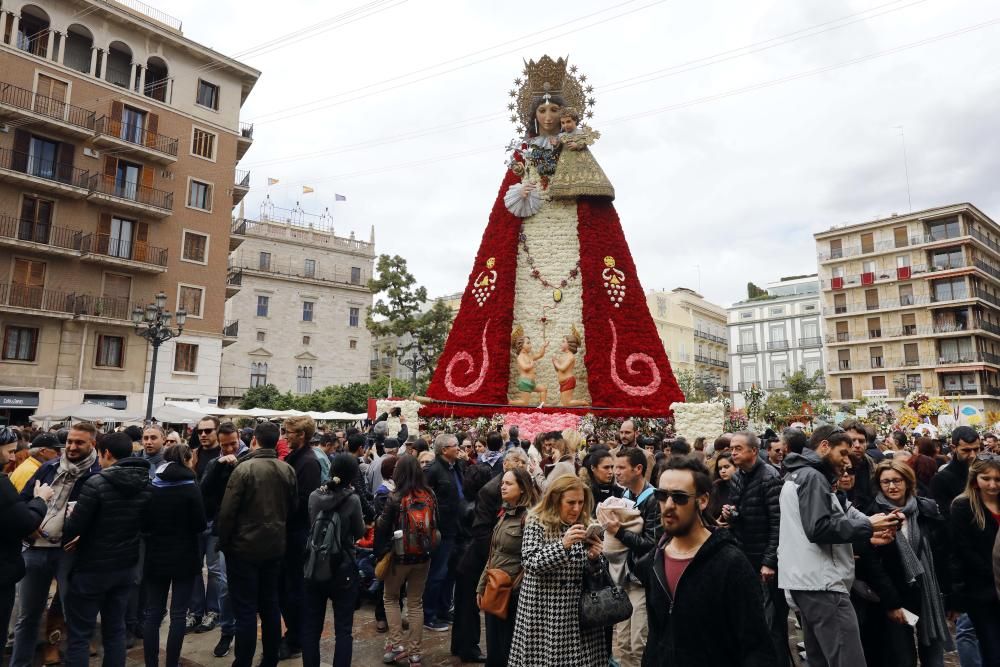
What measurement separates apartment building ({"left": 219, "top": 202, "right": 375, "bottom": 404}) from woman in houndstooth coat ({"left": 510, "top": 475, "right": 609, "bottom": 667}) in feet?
136

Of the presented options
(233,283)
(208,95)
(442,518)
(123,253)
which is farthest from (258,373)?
(442,518)

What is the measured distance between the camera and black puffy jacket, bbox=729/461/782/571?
15.8 feet

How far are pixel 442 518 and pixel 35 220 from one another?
2420 centimetres

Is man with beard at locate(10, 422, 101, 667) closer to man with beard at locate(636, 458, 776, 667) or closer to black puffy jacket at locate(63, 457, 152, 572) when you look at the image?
black puffy jacket at locate(63, 457, 152, 572)

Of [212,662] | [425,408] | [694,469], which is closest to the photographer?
[694,469]

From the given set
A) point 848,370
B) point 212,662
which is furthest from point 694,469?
point 848,370

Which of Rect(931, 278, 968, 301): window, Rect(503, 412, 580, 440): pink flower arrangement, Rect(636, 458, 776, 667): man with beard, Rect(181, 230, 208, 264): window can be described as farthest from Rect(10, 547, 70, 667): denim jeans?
Rect(931, 278, 968, 301): window

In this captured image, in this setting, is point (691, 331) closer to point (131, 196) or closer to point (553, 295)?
point (553, 295)

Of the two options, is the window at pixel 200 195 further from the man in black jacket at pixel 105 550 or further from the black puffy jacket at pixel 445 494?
the man in black jacket at pixel 105 550

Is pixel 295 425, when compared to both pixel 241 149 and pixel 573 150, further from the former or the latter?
pixel 241 149

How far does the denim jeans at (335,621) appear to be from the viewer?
4758 millimetres

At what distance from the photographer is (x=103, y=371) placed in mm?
24109

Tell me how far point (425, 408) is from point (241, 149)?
19.2 meters

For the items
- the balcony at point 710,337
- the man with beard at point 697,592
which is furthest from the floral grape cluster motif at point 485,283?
the balcony at point 710,337
